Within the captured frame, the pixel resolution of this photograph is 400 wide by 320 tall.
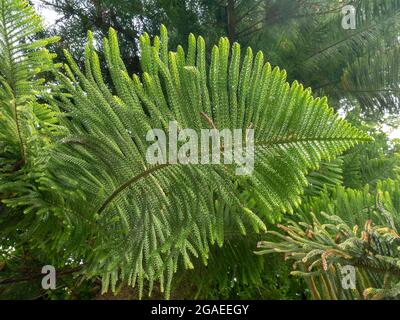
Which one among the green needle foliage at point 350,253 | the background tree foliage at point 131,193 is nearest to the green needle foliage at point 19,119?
the background tree foliage at point 131,193

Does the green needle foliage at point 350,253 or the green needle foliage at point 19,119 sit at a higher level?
the green needle foliage at point 19,119

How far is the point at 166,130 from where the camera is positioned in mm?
986

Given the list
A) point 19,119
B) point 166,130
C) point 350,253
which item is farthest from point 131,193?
point 350,253

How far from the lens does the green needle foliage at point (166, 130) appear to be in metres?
0.96

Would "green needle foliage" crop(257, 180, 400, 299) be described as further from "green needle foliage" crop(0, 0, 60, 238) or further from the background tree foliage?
"green needle foliage" crop(0, 0, 60, 238)

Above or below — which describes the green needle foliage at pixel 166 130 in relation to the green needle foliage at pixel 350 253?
above

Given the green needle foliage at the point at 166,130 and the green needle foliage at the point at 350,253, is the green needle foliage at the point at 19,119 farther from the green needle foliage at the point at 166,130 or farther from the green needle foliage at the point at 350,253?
the green needle foliage at the point at 350,253

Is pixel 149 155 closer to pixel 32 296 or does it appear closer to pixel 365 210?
pixel 365 210

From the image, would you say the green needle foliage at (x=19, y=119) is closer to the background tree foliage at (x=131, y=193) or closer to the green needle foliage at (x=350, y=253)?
the background tree foliage at (x=131, y=193)

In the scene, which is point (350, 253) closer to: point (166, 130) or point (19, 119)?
point (166, 130)

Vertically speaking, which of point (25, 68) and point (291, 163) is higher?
point (25, 68)

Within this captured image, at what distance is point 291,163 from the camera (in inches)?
38.3
